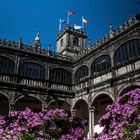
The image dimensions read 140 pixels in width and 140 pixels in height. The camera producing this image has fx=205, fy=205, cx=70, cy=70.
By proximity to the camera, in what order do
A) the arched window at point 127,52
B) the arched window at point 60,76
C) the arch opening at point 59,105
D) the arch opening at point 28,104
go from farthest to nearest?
the arch opening at point 59,105
the arch opening at point 28,104
the arched window at point 60,76
the arched window at point 127,52

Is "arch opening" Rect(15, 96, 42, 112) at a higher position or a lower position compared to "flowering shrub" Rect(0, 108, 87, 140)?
higher

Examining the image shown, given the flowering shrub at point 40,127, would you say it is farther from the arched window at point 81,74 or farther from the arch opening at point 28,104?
the arch opening at point 28,104

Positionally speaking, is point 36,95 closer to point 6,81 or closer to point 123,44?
point 6,81

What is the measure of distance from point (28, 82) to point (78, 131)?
11759 millimetres

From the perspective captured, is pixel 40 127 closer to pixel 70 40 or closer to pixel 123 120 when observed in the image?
pixel 123 120

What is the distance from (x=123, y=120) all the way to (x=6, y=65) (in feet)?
51.2

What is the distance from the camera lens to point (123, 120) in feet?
24.2

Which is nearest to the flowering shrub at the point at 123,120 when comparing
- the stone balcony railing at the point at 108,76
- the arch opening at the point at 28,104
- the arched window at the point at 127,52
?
the stone balcony railing at the point at 108,76

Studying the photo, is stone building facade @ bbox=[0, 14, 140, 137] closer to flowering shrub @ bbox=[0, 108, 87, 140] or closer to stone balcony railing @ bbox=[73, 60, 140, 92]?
stone balcony railing @ bbox=[73, 60, 140, 92]

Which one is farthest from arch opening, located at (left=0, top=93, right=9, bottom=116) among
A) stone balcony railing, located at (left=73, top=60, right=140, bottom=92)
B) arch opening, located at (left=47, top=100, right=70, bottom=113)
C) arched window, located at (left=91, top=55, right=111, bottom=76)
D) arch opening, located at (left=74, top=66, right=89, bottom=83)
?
arched window, located at (left=91, top=55, right=111, bottom=76)

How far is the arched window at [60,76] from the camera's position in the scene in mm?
22672

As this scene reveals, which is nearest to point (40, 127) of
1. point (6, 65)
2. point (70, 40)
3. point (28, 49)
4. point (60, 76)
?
point (6, 65)

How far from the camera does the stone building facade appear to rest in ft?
55.5

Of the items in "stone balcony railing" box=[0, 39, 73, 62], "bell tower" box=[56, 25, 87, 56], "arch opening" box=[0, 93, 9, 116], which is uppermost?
"bell tower" box=[56, 25, 87, 56]
